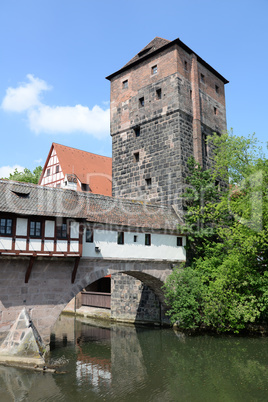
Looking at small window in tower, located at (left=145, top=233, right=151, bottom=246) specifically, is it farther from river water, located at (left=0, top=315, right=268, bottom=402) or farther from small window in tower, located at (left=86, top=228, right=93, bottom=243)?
river water, located at (left=0, top=315, right=268, bottom=402)

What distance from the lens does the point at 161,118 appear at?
1068 inches

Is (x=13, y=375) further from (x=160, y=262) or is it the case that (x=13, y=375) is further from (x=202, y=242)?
(x=202, y=242)

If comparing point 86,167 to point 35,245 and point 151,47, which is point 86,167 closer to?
point 151,47

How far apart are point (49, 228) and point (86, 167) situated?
22.5 metres

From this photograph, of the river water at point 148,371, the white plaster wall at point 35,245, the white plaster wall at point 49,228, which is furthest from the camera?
the white plaster wall at point 49,228

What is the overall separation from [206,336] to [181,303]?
7.98ft

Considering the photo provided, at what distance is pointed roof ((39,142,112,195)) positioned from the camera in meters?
36.8

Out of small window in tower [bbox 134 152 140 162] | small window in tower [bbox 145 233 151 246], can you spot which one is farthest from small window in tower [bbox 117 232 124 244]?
small window in tower [bbox 134 152 140 162]

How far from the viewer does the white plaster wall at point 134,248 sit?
62.8 ft

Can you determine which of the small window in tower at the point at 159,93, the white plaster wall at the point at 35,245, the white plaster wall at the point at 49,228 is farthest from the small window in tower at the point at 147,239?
the small window in tower at the point at 159,93

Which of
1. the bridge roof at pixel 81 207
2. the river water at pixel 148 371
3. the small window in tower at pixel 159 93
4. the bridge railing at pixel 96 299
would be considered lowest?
the river water at pixel 148 371

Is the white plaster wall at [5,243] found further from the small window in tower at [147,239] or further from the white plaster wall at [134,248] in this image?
the small window in tower at [147,239]

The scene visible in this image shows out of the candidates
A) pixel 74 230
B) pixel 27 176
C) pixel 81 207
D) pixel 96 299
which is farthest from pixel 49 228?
pixel 27 176

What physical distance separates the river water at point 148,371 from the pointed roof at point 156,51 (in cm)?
2107
